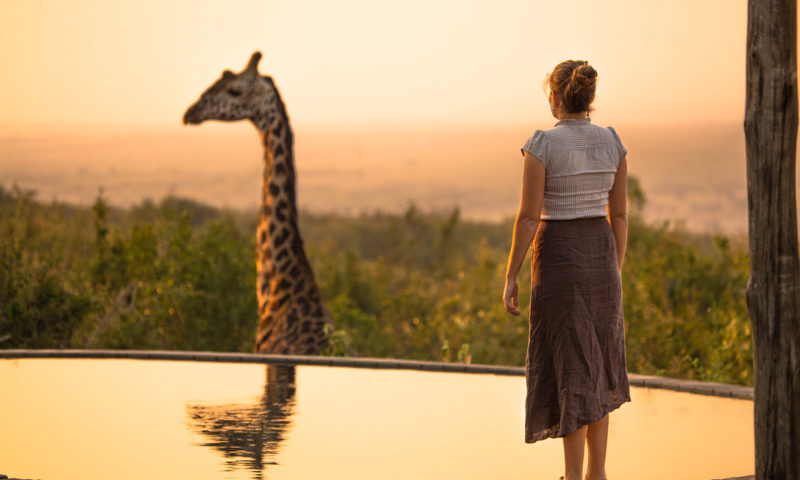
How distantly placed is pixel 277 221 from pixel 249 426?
4.38 m

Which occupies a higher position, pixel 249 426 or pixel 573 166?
pixel 573 166

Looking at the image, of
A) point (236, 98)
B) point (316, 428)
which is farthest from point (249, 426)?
point (236, 98)

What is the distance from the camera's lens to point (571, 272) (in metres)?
3.65

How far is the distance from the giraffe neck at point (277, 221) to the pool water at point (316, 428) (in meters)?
1.90

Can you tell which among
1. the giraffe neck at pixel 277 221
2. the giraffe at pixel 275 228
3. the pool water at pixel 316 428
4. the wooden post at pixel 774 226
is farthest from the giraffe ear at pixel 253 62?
the wooden post at pixel 774 226

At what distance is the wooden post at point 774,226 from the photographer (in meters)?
3.50

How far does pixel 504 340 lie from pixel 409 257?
14.0 m

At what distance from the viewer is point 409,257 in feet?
87.6

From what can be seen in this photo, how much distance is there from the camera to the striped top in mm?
3633

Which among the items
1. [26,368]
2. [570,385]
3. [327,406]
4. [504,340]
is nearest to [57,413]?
[327,406]

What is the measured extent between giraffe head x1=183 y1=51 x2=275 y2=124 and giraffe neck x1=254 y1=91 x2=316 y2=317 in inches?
3.4

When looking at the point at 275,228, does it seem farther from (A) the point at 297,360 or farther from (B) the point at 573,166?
(B) the point at 573,166

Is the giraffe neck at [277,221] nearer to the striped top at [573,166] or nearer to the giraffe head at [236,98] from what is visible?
the giraffe head at [236,98]

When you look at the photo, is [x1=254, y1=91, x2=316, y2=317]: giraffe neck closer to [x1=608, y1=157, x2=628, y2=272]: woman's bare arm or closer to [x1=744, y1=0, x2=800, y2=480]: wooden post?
[x1=608, y1=157, x2=628, y2=272]: woman's bare arm
